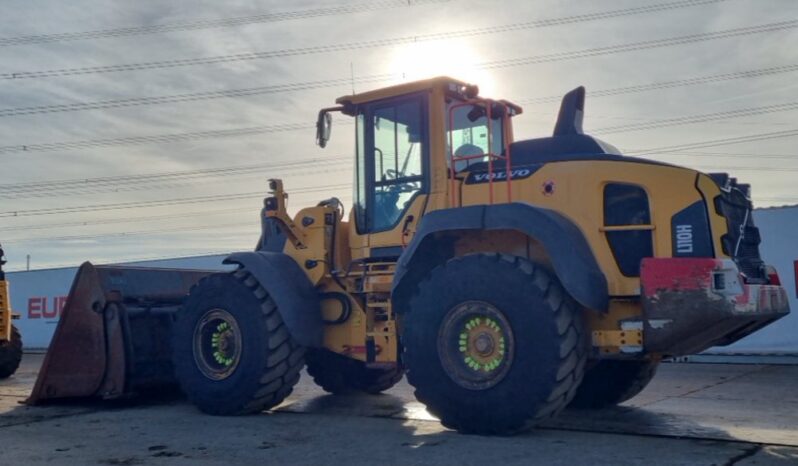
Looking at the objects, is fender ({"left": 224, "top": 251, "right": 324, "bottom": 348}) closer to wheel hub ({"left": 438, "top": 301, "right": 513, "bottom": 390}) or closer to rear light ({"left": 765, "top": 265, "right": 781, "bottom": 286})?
wheel hub ({"left": 438, "top": 301, "right": 513, "bottom": 390})

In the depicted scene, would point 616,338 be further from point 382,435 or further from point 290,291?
point 290,291

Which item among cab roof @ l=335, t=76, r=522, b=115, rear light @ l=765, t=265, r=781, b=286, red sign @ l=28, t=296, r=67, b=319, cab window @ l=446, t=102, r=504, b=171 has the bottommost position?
rear light @ l=765, t=265, r=781, b=286

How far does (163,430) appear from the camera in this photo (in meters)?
7.96

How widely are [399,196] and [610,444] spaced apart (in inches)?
124

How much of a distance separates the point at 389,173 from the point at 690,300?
328cm

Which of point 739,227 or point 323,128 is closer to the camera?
point 739,227

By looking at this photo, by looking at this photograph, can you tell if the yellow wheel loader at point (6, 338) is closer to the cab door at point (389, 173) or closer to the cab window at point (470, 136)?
the cab door at point (389, 173)

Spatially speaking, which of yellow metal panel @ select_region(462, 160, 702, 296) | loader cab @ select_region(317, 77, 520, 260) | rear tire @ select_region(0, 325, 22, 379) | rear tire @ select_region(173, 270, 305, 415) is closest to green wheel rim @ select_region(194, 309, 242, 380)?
rear tire @ select_region(173, 270, 305, 415)

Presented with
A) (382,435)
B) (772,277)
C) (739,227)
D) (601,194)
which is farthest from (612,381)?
(382,435)

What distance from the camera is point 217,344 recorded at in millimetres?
9062

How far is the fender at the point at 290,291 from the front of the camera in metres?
8.65

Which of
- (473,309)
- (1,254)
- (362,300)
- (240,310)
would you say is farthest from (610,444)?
(1,254)

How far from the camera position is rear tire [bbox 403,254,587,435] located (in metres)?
6.83

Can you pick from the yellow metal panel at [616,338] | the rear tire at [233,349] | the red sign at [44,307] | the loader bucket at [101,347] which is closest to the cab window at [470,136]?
the yellow metal panel at [616,338]
